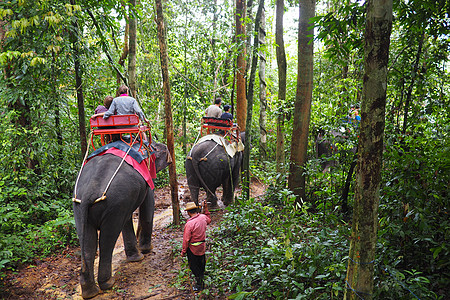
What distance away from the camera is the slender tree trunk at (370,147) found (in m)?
2.16

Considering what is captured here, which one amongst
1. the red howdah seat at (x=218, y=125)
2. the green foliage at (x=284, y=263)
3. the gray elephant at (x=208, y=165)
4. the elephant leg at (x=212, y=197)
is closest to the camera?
the green foliage at (x=284, y=263)

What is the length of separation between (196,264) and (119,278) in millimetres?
1434

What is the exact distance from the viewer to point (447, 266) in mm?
2967

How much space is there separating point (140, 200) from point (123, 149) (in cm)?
86

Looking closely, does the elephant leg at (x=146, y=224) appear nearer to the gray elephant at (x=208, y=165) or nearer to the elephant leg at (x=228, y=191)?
the gray elephant at (x=208, y=165)

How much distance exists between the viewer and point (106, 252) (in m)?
4.20

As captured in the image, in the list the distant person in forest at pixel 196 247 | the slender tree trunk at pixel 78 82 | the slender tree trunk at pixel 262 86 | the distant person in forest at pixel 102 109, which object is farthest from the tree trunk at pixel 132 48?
the distant person in forest at pixel 196 247

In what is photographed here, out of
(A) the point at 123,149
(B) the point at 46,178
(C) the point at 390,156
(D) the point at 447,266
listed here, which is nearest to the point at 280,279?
(D) the point at 447,266

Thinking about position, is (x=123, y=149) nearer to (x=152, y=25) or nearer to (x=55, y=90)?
(x=55, y=90)

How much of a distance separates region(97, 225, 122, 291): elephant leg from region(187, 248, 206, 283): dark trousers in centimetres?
107

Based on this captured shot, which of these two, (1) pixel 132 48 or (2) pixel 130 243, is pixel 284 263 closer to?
(2) pixel 130 243

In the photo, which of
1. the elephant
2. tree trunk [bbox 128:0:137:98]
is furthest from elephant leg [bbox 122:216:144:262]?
tree trunk [bbox 128:0:137:98]

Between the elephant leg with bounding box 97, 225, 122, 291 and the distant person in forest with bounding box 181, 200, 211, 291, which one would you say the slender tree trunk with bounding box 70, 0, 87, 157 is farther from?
the distant person in forest with bounding box 181, 200, 211, 291

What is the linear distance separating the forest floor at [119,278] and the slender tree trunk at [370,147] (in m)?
2.24
